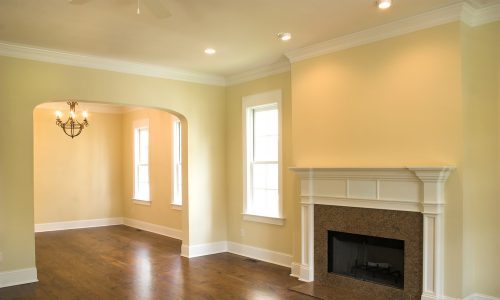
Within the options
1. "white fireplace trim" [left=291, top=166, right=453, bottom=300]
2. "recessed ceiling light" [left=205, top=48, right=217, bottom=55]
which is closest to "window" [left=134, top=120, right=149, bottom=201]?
"recessed ceiling light" [left=205, top=48, right=217, bottom=55]

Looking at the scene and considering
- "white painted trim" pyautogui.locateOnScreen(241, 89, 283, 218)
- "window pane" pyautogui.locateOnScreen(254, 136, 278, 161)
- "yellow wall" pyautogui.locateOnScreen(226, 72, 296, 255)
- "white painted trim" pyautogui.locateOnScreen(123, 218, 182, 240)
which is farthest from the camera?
"white painted trim" pyautogui.locateOnScreen(123, 218, 182, 240)

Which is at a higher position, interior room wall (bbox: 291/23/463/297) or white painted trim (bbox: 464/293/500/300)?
interior room wall (bbox: 291/23/463/297)

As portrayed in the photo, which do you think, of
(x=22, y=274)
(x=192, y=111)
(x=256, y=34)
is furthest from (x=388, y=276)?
(x=22, y=274)

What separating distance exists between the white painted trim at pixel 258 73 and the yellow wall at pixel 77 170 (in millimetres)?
Result: 4337

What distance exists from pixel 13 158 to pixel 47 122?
4385 mm

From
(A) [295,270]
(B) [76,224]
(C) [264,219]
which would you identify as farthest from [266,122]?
(B) [76,224]

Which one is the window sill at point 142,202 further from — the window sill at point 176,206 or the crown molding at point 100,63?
the crown molding at point 100,63

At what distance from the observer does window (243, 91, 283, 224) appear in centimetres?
593

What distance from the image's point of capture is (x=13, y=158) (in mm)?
4801

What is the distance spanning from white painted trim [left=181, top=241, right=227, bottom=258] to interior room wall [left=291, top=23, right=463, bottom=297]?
182 cm

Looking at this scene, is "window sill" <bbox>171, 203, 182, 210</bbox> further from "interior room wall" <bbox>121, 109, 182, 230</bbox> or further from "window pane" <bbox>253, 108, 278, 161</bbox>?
"window pane" <bbox>253, 108, 278, 161</bbox>

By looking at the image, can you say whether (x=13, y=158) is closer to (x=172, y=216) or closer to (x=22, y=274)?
(x=22, y=274)

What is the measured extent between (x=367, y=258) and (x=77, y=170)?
7110mm

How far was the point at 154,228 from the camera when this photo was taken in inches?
336
